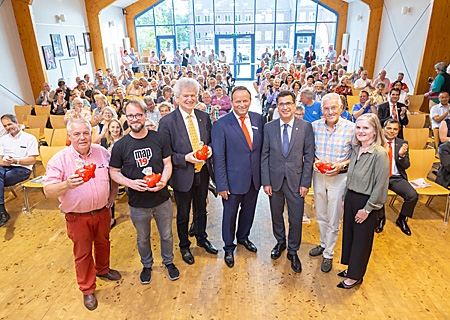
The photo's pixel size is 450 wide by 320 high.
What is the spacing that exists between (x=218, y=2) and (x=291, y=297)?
674 inches

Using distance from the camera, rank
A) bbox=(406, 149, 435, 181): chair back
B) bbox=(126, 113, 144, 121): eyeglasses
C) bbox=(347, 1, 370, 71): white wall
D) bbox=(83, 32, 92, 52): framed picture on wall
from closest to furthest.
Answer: bbox=(126, 113, 144, 121): eyeglasses < bbox=(406, 149, 435, 181): chair back < bbox=(83, 32, 92, 52): framed picture on wall < bbox=(347, 1, 370, 71): white wall

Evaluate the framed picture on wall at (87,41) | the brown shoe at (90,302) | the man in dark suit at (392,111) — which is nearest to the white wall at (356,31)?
the man in dark suit at (392,111)

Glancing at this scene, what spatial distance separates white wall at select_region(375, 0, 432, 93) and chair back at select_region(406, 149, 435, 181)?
18.8 ft

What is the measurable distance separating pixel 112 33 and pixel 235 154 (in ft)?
46.6

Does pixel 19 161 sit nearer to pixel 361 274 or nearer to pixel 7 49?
pixel 361 274

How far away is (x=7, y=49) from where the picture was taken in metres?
8.05

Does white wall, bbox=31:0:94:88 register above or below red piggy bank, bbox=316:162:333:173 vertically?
above

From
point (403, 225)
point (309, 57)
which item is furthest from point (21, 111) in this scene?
point (309, 57)

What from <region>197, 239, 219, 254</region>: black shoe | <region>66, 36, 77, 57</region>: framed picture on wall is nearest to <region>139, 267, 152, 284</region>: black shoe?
<region>197, 239, 219, 254</region>: black shoe

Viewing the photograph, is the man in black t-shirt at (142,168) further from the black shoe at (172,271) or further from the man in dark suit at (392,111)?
the man in dark suit at (392,111)

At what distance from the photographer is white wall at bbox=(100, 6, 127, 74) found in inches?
543

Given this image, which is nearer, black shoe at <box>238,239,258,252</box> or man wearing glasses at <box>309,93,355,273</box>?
man wearing glasses at <box>309,93,355,273</box>

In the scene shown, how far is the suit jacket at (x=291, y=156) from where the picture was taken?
2852 mm

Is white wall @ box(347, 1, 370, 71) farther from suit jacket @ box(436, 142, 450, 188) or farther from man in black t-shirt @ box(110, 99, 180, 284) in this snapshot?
man in black t-shirt @ box(110, 99, 180, 284)
